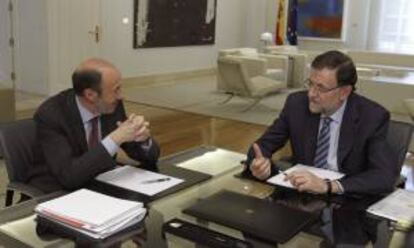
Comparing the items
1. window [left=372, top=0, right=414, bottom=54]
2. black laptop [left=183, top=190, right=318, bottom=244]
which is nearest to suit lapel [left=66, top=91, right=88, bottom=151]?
black laptop [left=183, top=190, right=318, bottom=244]

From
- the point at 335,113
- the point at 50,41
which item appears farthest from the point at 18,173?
the point at 50,41

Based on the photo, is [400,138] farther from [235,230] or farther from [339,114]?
[235,230]

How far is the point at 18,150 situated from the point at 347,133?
145cm

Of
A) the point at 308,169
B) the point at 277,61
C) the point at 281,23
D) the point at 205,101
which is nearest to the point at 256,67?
the point at 277,61

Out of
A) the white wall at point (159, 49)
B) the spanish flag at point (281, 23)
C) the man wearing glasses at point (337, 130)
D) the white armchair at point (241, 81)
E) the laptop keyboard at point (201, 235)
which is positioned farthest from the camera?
the spanish flag at point (281, 23)

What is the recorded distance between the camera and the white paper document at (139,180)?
1837 millimetres

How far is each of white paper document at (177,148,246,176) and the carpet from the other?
3.81 metres

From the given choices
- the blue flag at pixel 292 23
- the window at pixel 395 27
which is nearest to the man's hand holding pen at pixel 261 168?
the window at pixel 395 27

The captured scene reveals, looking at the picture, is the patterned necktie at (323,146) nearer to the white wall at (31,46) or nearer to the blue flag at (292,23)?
the white wall at (31,46)

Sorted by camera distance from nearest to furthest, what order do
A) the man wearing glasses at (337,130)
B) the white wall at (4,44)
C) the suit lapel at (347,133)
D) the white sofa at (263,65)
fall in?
the man wearing glasses at (337,130) → the suit lapel at (347,133) → the white wall at (4,44) → the white sofa at (263,65)

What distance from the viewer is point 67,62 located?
7.53m

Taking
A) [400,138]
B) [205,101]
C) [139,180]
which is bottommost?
[205,101]

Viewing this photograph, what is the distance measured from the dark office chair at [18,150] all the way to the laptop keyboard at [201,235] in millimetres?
831

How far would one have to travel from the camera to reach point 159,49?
9.26 metres
